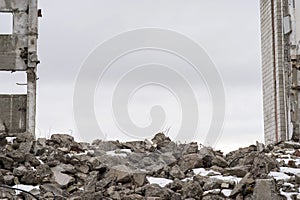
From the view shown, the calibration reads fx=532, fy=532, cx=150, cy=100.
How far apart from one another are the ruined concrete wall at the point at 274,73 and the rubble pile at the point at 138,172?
13.8 feet

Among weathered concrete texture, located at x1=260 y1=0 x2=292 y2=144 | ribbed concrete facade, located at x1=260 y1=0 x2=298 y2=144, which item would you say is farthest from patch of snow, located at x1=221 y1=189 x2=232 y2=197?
weathered concrete texture, located at x1=260 y1=0 x2=292 y2=144

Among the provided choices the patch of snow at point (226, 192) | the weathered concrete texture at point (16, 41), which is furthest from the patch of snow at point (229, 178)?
the weathered concrete texture at point (16, 41)

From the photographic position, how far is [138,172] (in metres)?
7.93

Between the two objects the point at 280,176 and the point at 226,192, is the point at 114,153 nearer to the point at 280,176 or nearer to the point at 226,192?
the point at 226,192

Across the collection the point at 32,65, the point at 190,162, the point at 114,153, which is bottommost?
the point at 190,162

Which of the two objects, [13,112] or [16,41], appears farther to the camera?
[16,41]

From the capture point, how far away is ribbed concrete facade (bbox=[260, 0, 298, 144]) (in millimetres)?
13461

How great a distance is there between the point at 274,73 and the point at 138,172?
772 centimetres

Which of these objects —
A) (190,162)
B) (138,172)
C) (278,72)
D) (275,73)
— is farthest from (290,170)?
(275,73)

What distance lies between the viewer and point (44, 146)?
9531 mm

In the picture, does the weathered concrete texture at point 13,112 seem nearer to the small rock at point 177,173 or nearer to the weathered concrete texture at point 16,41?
the weathered concrete texture at point 16,41

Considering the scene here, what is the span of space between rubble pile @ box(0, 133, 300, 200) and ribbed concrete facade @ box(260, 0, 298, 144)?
386cm

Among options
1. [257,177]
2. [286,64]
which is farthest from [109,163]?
[286,64]

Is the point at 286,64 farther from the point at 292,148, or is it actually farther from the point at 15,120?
the point at 15,120
